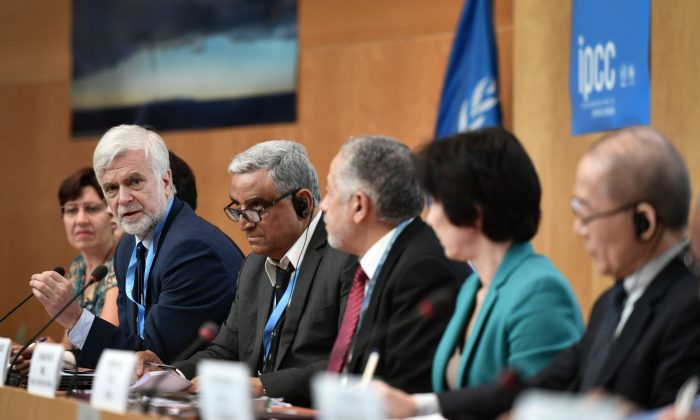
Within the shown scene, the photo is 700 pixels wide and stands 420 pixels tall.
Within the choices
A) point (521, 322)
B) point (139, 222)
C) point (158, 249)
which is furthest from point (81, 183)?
point (521, 322)

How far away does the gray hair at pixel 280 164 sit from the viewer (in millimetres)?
3654

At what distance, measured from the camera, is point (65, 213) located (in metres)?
5.37

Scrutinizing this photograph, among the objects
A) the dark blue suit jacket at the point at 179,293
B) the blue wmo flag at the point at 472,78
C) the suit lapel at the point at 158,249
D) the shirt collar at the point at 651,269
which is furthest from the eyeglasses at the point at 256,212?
the blue wmo flag at the point at 472,78

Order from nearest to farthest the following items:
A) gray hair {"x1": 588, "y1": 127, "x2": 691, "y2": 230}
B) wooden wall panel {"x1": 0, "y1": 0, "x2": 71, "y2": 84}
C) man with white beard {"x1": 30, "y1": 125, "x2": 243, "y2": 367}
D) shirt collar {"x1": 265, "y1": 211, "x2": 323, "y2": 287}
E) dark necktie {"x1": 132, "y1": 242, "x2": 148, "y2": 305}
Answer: gray hair {"x1": 588, "y1": 127, "x2": 691, "y2": 230}
shirt collar {"x1": 265, "y1": 211, "x2": 323, "y2": 287}
man with white beard {"x1": 30, "y1": 125, "x2": 243, "y2": 367}
dark necktie {"x1": 132, "y1": 242, "x2": 148, "y2": 305}
wooden wall panel {"x1": 0, "y1": 0, "x2": 71, "y2": 84}

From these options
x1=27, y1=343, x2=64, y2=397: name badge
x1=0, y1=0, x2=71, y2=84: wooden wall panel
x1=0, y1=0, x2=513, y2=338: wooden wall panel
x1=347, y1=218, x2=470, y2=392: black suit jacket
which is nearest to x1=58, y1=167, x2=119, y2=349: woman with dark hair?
x1=0, y1=0, x2=513, y2=338: wooden wall panel

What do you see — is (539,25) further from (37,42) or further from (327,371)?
(37,42)

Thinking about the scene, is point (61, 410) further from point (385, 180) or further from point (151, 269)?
point (151, 269)

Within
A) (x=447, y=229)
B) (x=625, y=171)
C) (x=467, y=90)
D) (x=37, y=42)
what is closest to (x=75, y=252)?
(x=37, y=42)

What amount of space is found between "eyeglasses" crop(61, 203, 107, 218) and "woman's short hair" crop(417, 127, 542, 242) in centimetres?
297

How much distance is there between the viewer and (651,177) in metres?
2.24

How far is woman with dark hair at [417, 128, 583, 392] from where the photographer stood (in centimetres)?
255

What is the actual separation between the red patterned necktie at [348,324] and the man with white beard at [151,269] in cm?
89

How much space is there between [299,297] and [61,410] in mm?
969

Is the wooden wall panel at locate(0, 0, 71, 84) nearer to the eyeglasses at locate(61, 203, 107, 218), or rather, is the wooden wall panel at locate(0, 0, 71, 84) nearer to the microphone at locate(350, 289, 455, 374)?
the eyeglasses at locate(61, 203, 107, 218)
